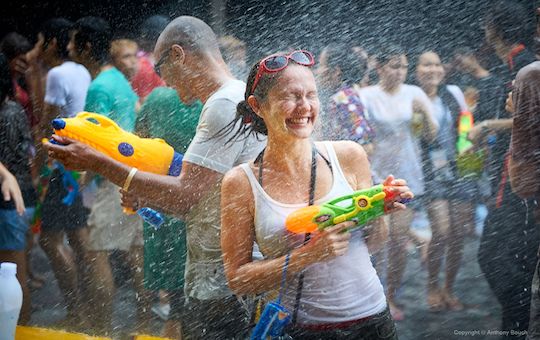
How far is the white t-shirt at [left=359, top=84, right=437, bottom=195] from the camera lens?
4.89 m

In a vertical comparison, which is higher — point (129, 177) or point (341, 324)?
point (129, 177)

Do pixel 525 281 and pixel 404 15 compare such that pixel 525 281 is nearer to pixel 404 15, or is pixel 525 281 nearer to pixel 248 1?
pixel 404 15

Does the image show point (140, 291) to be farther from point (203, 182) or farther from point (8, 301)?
point (203, 182)

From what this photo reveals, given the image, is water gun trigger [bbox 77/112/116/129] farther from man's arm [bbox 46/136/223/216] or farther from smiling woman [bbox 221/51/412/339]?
smiling woman [bbox 221/51/412/339]

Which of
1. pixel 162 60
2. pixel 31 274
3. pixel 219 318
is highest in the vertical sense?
pixel 162 60

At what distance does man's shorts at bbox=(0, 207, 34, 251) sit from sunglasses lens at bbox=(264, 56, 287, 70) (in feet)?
8.10

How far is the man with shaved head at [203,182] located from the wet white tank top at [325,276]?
0.47 meters

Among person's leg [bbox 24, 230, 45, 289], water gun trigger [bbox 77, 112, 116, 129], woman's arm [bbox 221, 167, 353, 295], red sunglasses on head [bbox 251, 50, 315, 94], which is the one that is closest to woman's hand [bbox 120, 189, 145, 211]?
water gun trigger [bbox 77, 112, 116, 129]

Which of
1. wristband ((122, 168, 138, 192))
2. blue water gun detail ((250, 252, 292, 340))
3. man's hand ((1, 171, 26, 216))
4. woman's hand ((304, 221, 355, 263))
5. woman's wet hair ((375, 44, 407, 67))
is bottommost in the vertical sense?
blue water gun detail ((250, 252, 292, 340))

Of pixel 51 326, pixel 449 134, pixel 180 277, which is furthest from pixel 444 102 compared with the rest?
pixel 51 326

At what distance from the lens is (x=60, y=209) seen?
558cm

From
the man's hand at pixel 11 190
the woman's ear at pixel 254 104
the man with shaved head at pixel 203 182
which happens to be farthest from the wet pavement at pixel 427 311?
the woman's ear at pixel 254 104

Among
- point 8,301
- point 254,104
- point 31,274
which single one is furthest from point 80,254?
point 254,104

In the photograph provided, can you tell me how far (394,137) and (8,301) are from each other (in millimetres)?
2032
